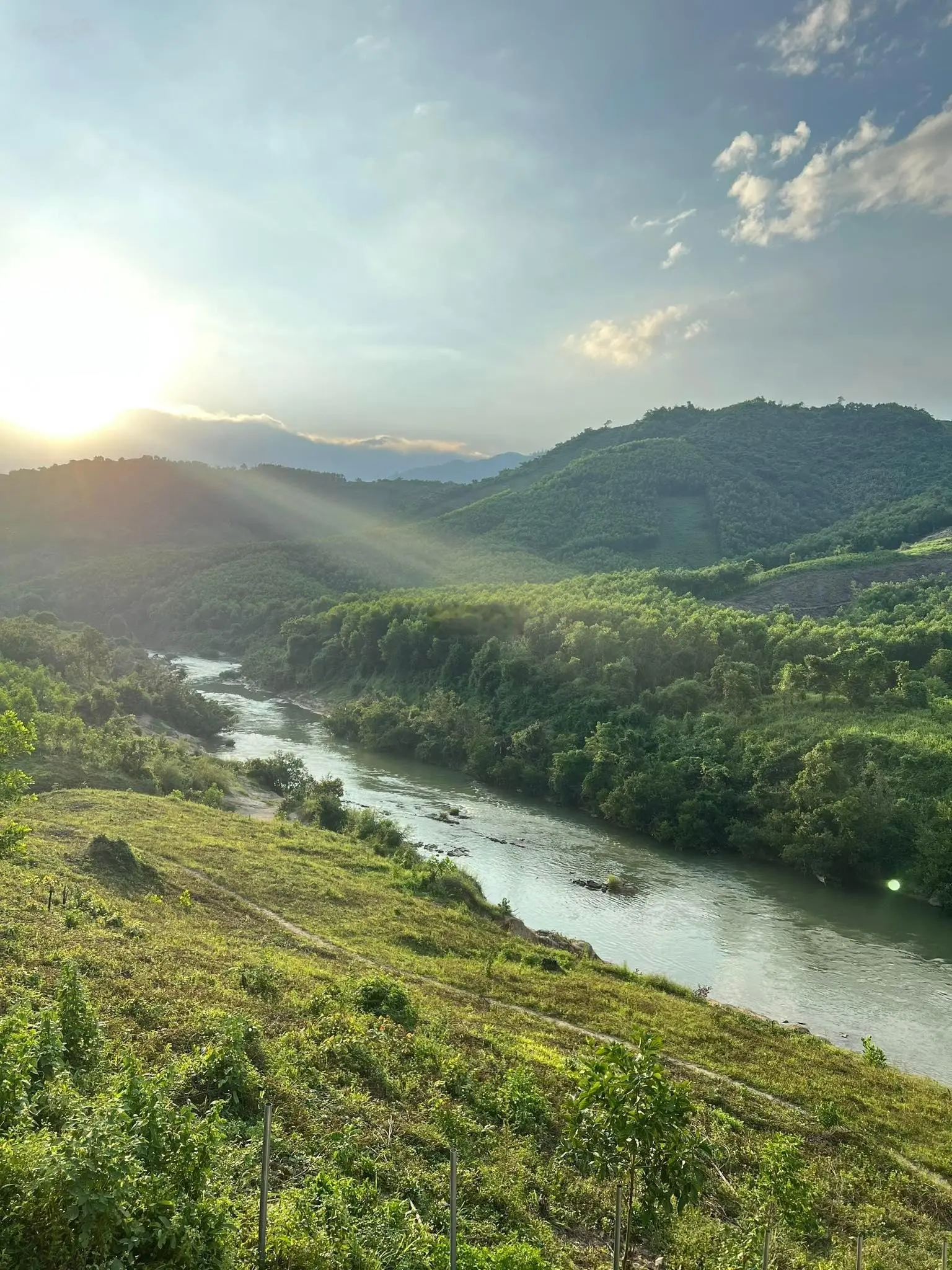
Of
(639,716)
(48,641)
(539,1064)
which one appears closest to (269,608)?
(48,641)

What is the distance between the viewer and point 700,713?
59031mm

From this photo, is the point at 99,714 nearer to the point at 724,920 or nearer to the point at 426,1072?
the point at 724,920

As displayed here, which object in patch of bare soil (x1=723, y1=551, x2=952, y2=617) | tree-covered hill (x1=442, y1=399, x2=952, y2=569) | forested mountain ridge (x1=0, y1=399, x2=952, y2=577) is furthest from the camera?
tree-covered hill (x1=442, y1=399, x2=952, y2=569)

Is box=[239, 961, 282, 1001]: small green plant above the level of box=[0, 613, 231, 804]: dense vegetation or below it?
above

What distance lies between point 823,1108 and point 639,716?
43905 millimetres

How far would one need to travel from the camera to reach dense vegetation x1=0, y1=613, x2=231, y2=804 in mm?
42594

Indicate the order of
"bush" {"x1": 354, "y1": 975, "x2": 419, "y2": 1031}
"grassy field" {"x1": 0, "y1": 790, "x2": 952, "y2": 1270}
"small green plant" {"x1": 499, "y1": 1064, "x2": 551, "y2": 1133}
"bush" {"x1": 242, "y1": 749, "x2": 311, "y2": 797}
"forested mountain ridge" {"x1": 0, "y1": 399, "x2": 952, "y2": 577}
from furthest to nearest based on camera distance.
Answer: "forested mountain ridge" {"x1": 0, "y1": 399, "x2": 952, "y2": 577} → "bush" {"x1": 242, "y1": 749, "x2": 311, "y2": 797} → "bush" {"x1": 354, "y1": 975, "x2": 419, "y2": 1031} → "small green plant" {"x1": 499, "y1": 1064, "x2": 551, "y2": 1133} → "grassy field" {"x1": 0, "y1": 790, "x2": 952, "y2": 1270}

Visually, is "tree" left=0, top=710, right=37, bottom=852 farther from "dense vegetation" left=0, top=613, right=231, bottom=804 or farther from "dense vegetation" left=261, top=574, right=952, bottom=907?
"dense vegetation" left=261, top=574, right=952, bottom=907

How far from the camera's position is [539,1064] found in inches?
658

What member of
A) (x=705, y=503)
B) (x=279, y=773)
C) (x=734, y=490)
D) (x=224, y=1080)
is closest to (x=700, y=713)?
(x=279, y=773)

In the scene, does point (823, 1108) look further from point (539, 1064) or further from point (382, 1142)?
point (382, 1142)

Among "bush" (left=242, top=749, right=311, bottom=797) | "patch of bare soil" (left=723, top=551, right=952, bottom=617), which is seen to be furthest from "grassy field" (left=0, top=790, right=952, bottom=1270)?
"patch of bare soil" (left=723, top=551, right=952, bottom=617)

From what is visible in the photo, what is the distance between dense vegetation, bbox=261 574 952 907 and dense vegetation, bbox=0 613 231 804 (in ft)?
55.8

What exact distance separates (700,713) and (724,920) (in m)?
23.5
